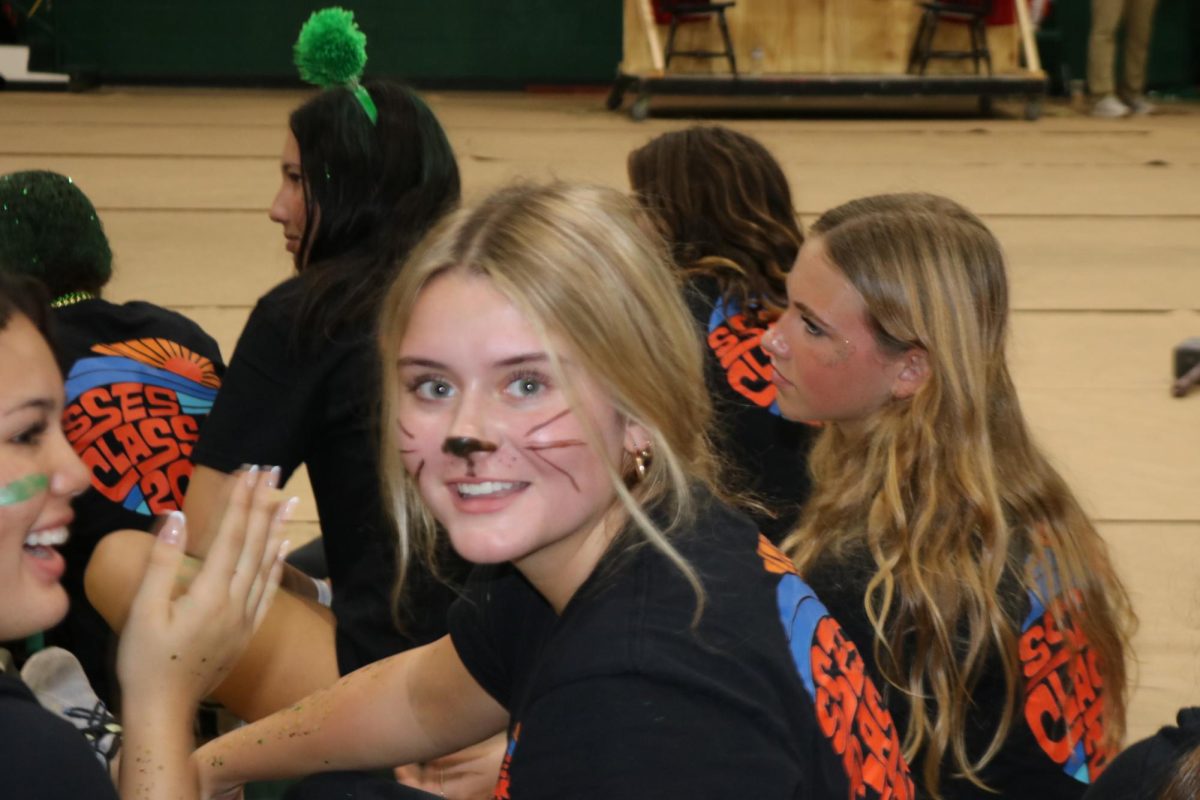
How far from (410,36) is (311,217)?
8845 mm

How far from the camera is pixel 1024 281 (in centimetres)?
539

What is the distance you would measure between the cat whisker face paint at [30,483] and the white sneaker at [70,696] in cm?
31

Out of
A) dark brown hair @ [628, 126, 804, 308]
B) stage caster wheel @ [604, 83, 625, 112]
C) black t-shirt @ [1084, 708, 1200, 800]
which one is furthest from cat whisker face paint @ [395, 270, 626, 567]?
stage caster wheel @ [604, 83, 625, 112]

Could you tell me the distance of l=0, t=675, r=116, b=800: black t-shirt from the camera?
1.06 meters

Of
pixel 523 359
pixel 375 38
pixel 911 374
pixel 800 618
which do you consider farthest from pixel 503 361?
pixel 375 38

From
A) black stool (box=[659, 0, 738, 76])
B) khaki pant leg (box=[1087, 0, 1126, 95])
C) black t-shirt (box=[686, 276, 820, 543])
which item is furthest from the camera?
khaki pant leg (box=[1087, 0, 1126, 95])

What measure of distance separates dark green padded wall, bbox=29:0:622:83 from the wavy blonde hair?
9775 mm

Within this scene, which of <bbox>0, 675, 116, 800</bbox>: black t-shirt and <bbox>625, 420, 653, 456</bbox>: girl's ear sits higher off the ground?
<bbox>0, 675, 116, 800</bbox>: black t-shirt

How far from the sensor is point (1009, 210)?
6.51 metres

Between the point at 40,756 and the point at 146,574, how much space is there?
31 cm

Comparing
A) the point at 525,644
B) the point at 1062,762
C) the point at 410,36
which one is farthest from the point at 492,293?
the point at 410,36

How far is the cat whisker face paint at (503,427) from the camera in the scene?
4.26 feet

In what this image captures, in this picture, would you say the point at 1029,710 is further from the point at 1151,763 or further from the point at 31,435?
the point at 31,435

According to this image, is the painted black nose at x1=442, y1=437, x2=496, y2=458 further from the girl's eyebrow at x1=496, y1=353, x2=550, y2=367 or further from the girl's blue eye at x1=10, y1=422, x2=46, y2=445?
the girl's blue eye at x1=10, y1=422, x2=46, y2=445
